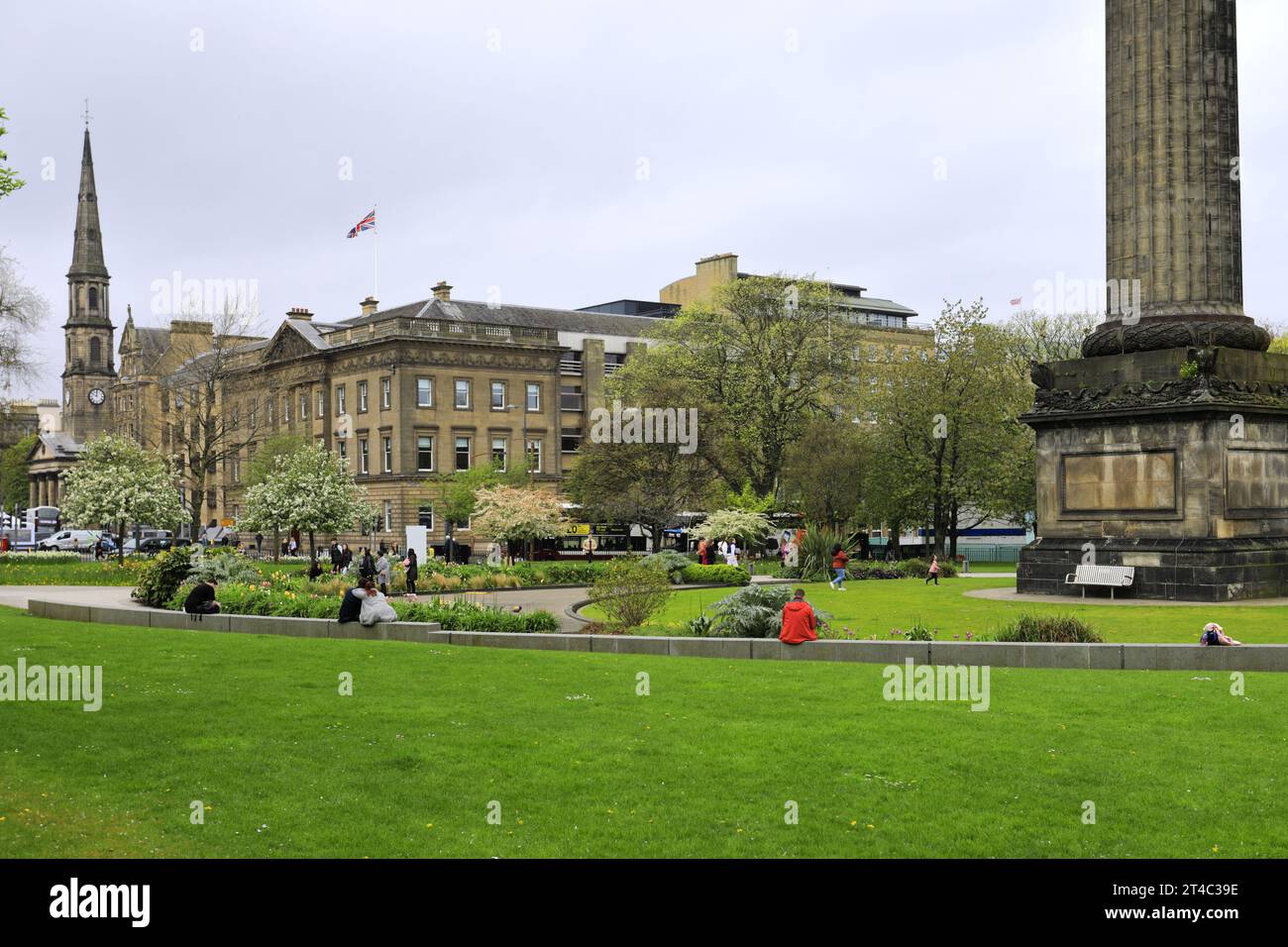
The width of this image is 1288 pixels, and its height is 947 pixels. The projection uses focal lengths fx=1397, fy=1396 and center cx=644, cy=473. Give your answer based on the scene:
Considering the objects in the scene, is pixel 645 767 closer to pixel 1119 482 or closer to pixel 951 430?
pixel 1119 482

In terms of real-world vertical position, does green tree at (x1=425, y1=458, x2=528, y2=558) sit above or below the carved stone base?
below

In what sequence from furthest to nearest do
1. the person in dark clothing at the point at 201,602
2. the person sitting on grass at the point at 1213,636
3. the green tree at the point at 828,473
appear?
the green tree at the point at 828,473 < the person in dark clothing at the point at 201,602 < the person sitting on grass at the point at 1213,636

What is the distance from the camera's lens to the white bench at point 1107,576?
2873 centimetres

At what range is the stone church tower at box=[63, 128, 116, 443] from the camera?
567 ft

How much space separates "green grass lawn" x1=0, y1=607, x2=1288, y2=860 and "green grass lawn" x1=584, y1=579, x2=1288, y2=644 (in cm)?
434

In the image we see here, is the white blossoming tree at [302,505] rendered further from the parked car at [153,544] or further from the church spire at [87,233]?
the church spire at [87,233]

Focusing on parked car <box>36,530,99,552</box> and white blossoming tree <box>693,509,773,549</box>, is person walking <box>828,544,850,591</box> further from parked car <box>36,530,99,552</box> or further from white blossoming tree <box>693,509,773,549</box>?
parked car <box>36,530,99,552</box>

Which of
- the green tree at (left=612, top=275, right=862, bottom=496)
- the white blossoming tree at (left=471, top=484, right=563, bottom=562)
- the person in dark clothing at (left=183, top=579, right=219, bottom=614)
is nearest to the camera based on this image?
the person in dark clothing at (left=183, top=579, right=219, bottom=614)

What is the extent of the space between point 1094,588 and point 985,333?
131 ft

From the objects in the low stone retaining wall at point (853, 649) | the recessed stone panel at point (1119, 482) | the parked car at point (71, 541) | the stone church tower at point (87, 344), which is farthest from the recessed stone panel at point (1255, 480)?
the stone church tower at point (87, 344)

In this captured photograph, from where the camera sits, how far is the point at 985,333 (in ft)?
223

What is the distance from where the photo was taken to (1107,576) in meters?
29.0

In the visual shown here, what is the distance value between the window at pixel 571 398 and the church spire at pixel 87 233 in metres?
80.8

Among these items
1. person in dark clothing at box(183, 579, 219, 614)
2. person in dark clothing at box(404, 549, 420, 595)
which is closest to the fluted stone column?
person in dark clothing at box(183, 579, 219, 614)
